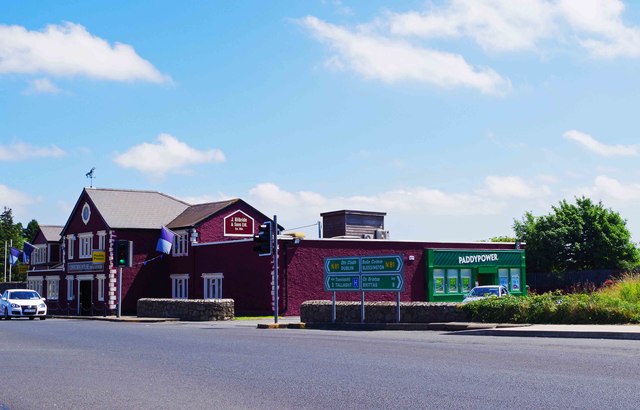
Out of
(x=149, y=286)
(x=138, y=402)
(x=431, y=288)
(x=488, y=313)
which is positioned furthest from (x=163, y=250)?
(x=138, y=402)

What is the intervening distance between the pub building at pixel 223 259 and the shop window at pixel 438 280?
66mm

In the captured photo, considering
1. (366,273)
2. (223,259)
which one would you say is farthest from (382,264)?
(223,259)

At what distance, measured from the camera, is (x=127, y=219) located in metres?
54.0

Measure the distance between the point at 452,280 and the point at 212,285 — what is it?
14788 mm

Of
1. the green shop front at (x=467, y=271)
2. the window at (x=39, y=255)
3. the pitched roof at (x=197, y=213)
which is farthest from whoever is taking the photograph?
the window at (x=39, y=255)

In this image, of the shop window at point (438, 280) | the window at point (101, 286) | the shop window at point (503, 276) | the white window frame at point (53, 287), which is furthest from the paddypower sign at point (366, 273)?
the white window frame at point (53, 287)

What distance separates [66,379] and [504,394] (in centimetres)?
692

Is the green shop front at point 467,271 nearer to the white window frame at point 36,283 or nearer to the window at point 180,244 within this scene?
the window at point 180,244

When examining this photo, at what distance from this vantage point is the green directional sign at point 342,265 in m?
30.0

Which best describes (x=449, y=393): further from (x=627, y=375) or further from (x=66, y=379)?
(x=66, y=379)

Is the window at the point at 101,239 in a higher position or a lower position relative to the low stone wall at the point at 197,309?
higher

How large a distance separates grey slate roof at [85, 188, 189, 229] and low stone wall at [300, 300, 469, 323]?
24.5 m

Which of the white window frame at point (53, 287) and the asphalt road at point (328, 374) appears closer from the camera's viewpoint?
the asphalt road at point (328, 374)

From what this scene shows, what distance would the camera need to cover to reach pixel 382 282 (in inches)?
1135
